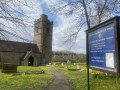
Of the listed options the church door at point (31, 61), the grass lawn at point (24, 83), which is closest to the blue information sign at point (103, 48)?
the grass lawn at point (24, 83)

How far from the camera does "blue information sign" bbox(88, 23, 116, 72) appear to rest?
2982 mm

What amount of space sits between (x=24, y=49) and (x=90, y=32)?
31.7 meters

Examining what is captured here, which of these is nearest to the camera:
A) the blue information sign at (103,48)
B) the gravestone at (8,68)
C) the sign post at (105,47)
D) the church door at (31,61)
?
the sign post at (105,47)

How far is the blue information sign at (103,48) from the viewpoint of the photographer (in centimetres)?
298

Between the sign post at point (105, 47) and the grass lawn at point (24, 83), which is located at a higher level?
the sign post at point (105, 47)

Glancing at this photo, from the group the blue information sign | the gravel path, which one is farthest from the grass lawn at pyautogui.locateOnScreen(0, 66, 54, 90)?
the blue information sign

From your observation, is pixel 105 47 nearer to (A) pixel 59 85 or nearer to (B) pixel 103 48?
(B) pixel 103 48

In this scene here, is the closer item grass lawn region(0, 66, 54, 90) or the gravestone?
grass lawn region(0, 66, 54, 90)

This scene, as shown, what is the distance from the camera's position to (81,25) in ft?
34.1

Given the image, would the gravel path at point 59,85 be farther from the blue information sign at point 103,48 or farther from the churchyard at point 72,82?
the blue information sign at point 103,48

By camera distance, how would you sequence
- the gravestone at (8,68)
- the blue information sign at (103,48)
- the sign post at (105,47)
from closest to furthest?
the sign post at (105,47)
the blue information sign at (103,48)
the gravestone at (8,68)

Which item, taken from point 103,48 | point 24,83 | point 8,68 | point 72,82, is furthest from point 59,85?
point 8,68

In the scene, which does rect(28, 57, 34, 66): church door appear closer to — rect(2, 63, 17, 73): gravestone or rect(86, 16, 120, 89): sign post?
rect(2, 63, 17, 73): gravestone

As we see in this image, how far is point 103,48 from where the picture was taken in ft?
10.9
